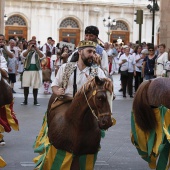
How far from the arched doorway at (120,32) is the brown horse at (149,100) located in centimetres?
4382

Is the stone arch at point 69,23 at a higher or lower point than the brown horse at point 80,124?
higher

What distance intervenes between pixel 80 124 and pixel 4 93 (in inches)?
136

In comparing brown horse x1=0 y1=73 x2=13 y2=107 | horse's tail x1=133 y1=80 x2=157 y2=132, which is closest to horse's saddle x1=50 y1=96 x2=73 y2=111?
horse's tail x1=133 y1=80 x2=157 y2=132

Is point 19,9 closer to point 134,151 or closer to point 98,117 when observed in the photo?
point 134,151

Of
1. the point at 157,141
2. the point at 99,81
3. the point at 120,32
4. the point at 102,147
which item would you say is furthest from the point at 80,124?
the point at 120,32

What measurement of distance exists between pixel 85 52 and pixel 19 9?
4113 cm

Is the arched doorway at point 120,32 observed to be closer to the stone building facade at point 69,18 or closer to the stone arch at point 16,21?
the stone building facade at point 69,18

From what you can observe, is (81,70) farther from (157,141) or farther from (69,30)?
(69,30)

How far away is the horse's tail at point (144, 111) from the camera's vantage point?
6883mm

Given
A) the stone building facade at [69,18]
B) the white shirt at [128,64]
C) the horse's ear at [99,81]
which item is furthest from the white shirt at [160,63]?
the stone building facade at [69,18]

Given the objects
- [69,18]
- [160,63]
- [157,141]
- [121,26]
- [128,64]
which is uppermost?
[69,18]

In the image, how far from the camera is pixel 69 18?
49062 millimetres

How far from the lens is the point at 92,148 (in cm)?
617

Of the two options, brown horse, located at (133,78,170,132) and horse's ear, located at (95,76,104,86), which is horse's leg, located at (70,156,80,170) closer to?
horse's ear, located at (95,76,104,86)
